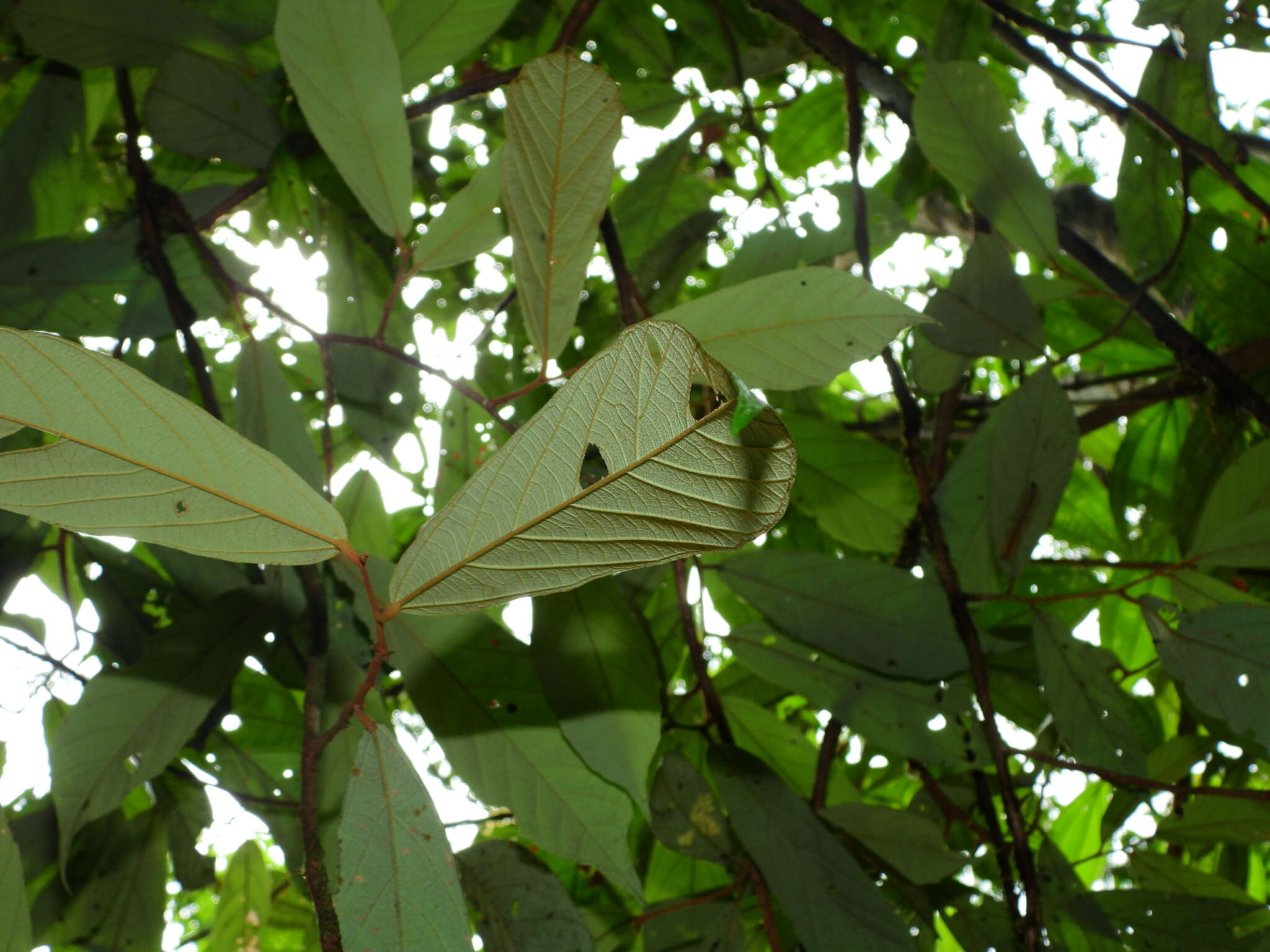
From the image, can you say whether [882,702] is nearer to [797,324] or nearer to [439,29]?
[797,324]

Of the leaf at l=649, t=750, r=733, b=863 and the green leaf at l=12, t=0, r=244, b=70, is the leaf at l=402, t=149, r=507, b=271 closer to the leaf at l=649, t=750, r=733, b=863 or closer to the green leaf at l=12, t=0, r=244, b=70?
the green leaf at l=12, t=0, r=244, b=70

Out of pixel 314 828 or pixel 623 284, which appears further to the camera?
pixel 623 284

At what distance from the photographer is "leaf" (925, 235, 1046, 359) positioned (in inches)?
31.9

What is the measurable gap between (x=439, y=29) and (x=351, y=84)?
0.51 ft

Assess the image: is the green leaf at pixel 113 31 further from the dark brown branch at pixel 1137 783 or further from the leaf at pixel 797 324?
the dark brown branch at pixel 1137 783

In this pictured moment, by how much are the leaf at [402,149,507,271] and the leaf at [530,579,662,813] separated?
12.3 inches

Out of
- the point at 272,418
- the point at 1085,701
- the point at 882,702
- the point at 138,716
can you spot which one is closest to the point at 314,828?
the point at 138,716

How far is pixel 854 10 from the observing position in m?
1.19

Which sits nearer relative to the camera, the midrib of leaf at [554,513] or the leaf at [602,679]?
the midrib of leaf at [554,513]

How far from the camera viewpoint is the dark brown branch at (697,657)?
0.71m

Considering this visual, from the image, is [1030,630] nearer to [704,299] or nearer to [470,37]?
[704,299]

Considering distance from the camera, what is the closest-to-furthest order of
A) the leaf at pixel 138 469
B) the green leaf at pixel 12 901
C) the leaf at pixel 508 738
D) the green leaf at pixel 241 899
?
the leaf at pixel 138 469
the green leaf at pixel 12 901
the leaf at pixel 508 738
the green leaf at pixel 241 899

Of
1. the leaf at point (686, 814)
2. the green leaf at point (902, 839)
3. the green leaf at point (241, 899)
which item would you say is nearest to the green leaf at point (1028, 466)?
the green leaf at point (902, 839)

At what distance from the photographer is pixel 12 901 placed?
484 millimetres
